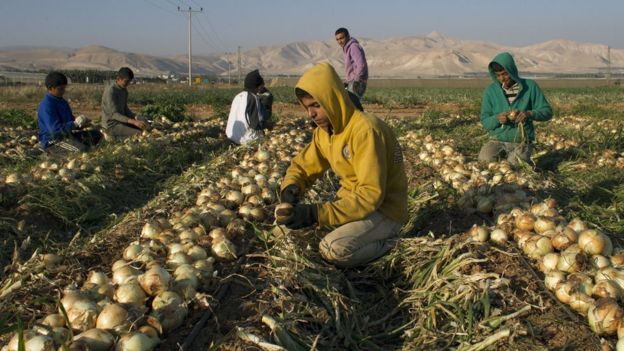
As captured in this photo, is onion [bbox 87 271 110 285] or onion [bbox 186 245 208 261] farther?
onion [bbox 186 245 208 261]

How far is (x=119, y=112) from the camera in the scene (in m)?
8.39

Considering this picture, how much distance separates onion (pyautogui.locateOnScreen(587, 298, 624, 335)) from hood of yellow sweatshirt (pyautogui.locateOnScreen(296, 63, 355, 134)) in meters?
1.66

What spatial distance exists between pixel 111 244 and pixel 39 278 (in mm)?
780

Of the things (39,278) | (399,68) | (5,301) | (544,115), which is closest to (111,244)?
(39,278)

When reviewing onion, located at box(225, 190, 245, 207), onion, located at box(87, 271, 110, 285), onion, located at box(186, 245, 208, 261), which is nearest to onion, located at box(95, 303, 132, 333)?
onion, located at box(87, 271, 110, 285)

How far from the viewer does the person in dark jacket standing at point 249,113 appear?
7891 millimetres

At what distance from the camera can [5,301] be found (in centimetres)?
260

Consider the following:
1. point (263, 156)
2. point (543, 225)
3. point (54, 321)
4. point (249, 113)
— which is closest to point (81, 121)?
point (249, 113)

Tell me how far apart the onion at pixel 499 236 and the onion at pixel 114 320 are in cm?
228

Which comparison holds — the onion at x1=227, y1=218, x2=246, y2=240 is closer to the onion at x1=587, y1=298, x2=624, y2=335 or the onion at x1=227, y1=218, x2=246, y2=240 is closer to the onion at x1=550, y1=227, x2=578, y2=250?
the onion at x1=550, y1=227, x2=578, y2=250

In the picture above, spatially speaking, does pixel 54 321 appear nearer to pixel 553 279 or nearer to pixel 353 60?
pixel 553 279

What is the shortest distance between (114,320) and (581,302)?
2.17 meters

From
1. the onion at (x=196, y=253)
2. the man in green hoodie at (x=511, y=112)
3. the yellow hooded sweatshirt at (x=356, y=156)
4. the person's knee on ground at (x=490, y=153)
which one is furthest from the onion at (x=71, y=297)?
the person's knee on ground at (x=490, y=153)

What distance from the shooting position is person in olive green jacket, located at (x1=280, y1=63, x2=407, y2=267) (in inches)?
125
